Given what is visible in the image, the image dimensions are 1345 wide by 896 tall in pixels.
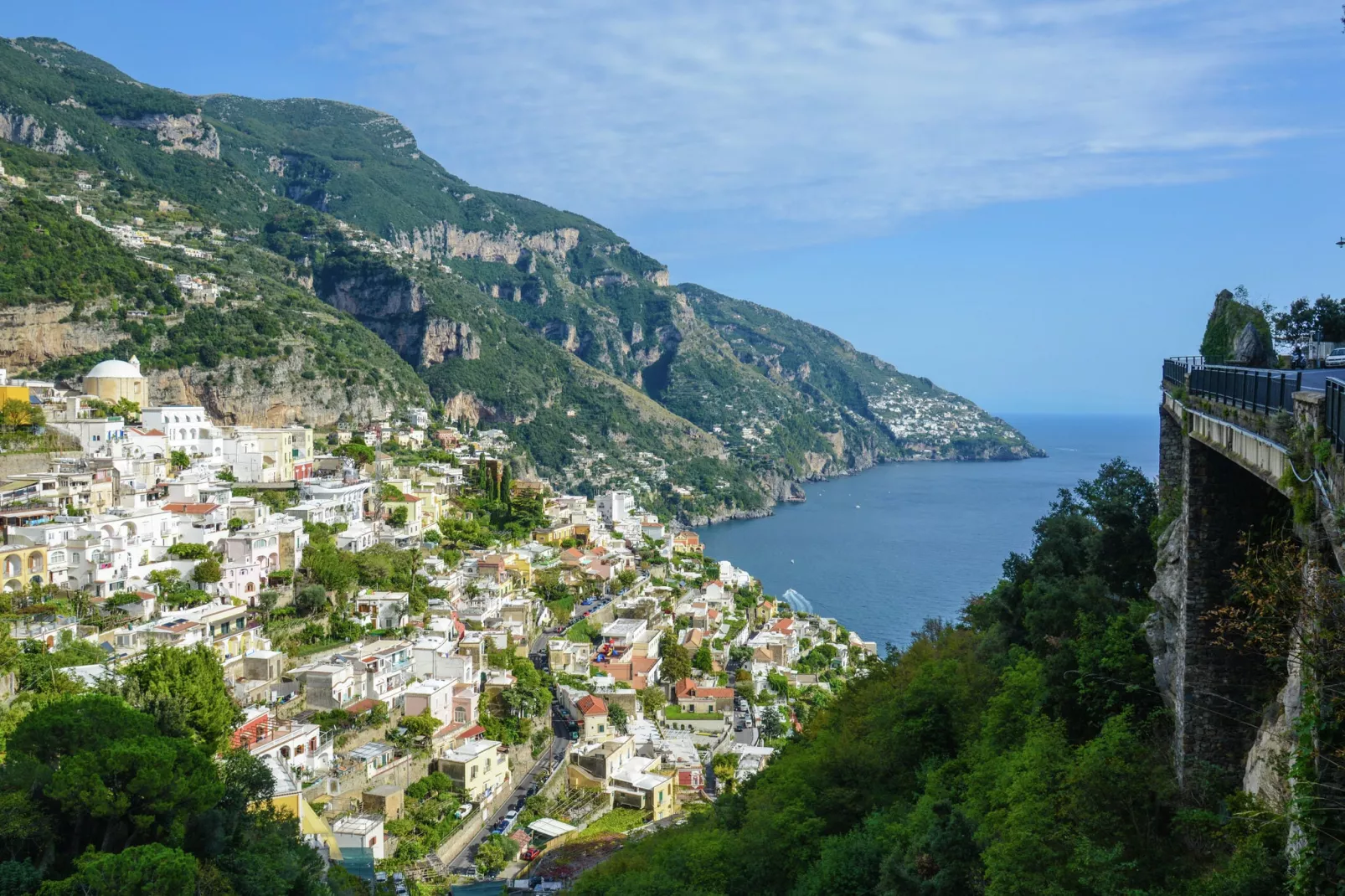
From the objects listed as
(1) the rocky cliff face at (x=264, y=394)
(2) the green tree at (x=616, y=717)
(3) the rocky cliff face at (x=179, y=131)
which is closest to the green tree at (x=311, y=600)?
(2) the green tree at (x=616, y=717)

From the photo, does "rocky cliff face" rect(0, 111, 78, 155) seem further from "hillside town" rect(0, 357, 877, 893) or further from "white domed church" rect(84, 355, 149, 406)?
"hillside town" rect(0, 357, 877, 893)

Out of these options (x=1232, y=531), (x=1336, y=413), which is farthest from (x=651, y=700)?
(x=1336, y=413)

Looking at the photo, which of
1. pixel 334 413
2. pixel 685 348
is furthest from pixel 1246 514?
pixel 685 348

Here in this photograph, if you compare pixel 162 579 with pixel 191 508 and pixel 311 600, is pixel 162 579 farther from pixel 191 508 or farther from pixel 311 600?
pixel 191 508

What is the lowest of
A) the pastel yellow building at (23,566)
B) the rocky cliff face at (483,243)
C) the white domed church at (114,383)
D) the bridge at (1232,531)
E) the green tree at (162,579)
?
the green tree at (162,579)

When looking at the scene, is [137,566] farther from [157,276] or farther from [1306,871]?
[157,276]

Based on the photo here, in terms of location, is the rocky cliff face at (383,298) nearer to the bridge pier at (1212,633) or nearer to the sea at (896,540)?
the sea at (896,540)
